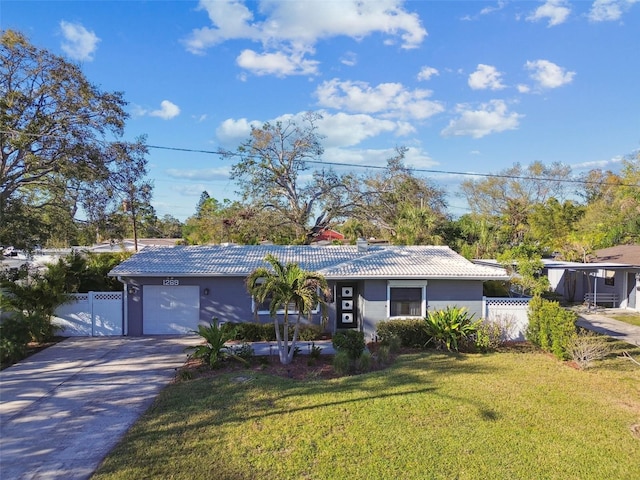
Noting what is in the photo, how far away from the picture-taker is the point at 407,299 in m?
13.7

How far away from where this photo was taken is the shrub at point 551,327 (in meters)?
11.0

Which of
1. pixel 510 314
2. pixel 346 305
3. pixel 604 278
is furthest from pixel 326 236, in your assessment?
pixel 510 314

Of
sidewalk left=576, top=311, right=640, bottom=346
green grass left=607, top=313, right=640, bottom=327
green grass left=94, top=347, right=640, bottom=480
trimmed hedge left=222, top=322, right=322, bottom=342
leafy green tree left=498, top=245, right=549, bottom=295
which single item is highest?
leafy green tree left=498, top=245, right=549, bottom=295

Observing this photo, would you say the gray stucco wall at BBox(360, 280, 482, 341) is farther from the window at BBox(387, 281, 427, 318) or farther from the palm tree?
the palm tree

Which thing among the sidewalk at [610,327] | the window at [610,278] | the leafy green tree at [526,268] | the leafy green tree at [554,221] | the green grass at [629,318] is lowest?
the green grass at [629,318]

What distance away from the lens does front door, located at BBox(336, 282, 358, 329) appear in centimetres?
1473

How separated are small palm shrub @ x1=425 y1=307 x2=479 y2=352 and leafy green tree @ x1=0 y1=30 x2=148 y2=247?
38.8 ft

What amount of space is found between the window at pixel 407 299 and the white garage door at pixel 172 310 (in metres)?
6.52

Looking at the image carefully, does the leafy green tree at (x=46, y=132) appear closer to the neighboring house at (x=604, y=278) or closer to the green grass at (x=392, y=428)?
the green grass at (x=392, y=428)

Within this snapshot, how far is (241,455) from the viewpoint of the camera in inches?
223

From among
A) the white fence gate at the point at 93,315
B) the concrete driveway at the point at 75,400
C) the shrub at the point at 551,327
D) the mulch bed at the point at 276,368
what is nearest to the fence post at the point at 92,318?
the white fence gate at the point at 93,315

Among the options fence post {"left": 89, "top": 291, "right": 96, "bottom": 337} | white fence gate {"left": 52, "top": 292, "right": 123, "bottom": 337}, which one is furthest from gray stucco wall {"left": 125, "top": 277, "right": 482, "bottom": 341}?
fence post {"left": 89, "top": 291, "right": 96, "bottom": 337}

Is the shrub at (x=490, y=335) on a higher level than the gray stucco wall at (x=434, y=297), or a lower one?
lower

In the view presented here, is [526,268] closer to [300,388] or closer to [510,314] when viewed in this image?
[510,314]
